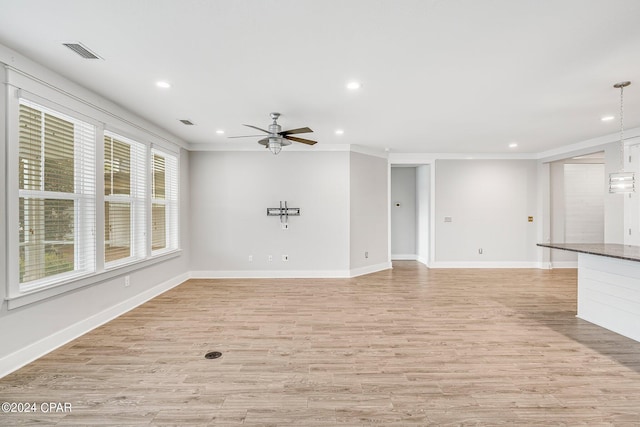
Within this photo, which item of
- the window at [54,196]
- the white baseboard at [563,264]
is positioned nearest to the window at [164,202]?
the window at [54,196]

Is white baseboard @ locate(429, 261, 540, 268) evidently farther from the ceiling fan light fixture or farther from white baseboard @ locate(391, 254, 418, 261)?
the ceiling fan light fixture

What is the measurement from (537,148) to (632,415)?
19.0ft

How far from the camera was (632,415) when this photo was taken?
6.41 feet

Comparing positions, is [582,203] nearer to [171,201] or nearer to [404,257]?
[404,257]

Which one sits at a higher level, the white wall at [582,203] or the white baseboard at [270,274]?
the white wall at [582,203]

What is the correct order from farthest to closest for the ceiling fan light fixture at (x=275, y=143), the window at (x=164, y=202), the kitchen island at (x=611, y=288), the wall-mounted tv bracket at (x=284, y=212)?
1. the wall-mounted tv bracket at (x=284, y=212)
2. the window at (x=164, y=202)
3. the ceiling fan light fixture at (x=275, y=143)
4. the kitchen island at (x=611, y=288)

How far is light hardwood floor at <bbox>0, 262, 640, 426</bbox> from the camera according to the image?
1.99 m

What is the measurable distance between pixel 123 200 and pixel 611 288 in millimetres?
6175

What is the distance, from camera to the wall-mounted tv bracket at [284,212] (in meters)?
5.96

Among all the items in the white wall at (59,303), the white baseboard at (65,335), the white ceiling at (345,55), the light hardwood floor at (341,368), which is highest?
the white ceiling at (345,55)

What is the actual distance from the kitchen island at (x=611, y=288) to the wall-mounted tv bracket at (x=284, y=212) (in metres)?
4.31

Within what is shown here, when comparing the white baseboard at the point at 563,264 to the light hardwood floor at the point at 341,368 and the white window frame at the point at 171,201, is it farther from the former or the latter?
the white window frame at the point at 171,201

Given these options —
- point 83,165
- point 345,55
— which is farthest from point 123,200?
point 345,55

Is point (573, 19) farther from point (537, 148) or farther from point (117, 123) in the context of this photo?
point (537, 148)
